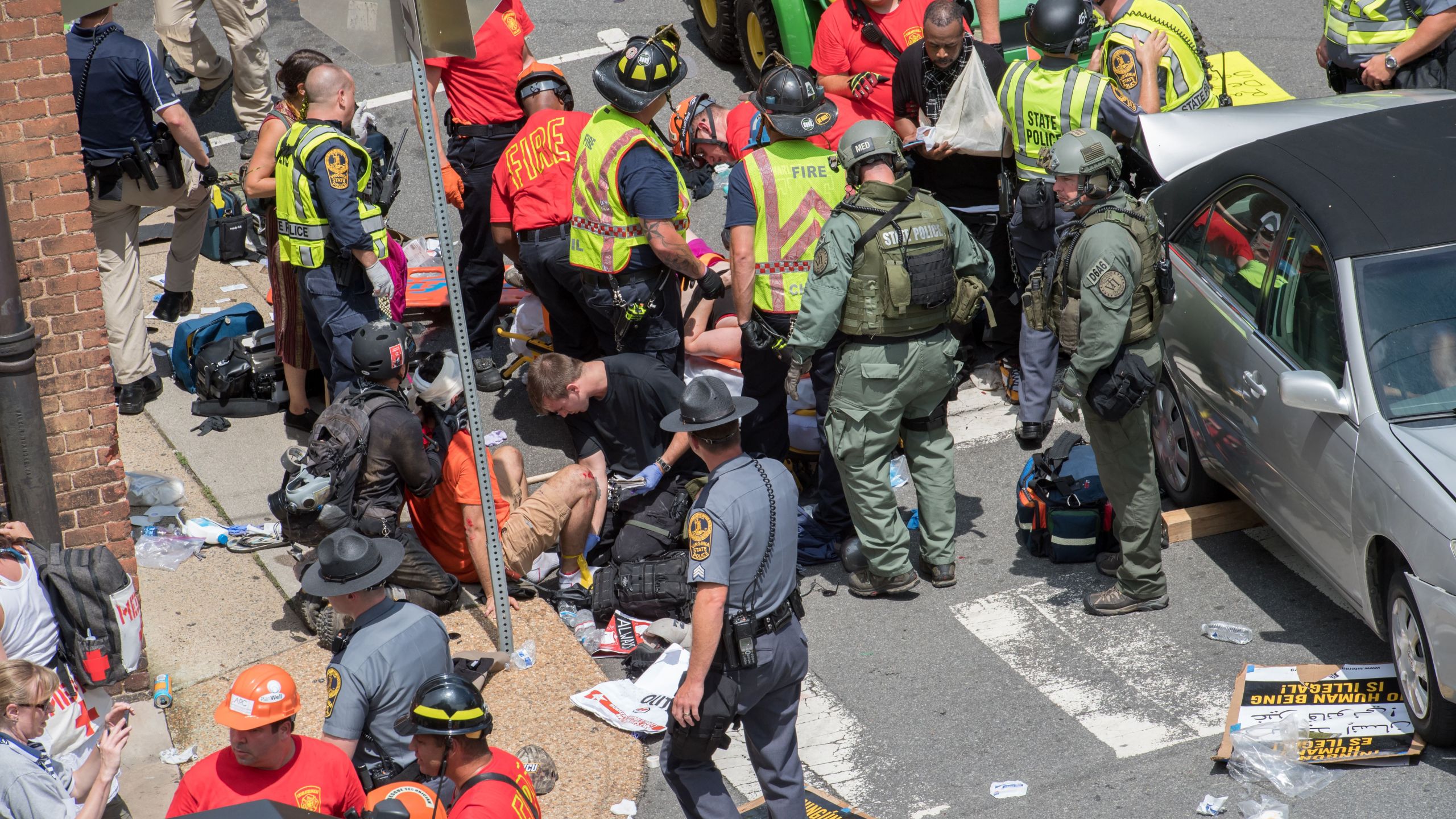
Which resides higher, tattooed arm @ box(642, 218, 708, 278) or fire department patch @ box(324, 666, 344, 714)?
tattooed arm @ box(642, 218, 708, 278)

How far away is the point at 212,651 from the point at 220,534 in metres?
1.01

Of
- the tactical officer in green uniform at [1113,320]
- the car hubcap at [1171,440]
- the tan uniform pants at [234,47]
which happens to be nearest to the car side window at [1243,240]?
the tactical officer in green uniform at [1113,320]

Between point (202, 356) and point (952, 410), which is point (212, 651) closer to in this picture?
point (202, 356)

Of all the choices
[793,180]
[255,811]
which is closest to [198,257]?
[793,180]

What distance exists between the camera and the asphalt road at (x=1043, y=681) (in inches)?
210

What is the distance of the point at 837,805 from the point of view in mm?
5391

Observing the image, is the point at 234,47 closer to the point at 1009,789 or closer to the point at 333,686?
the point at 333,686

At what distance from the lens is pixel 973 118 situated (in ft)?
25.9

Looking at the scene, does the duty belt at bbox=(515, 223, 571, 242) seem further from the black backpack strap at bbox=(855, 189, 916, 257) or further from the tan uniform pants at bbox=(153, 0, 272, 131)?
the tan uniform pants at bbox=(153, 0, 272, 131)

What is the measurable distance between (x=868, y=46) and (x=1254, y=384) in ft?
12.1

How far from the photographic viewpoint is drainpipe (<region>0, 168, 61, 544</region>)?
5746 millimetres

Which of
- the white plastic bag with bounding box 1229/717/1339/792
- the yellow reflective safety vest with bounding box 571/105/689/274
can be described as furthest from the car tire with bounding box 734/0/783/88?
the white plastic bag with bounding box 1229/717/1339/792

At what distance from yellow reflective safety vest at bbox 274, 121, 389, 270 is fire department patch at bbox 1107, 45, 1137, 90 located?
13.6 ft

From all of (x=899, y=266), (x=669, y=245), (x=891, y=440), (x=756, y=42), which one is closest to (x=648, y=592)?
(x=891, y=440)
